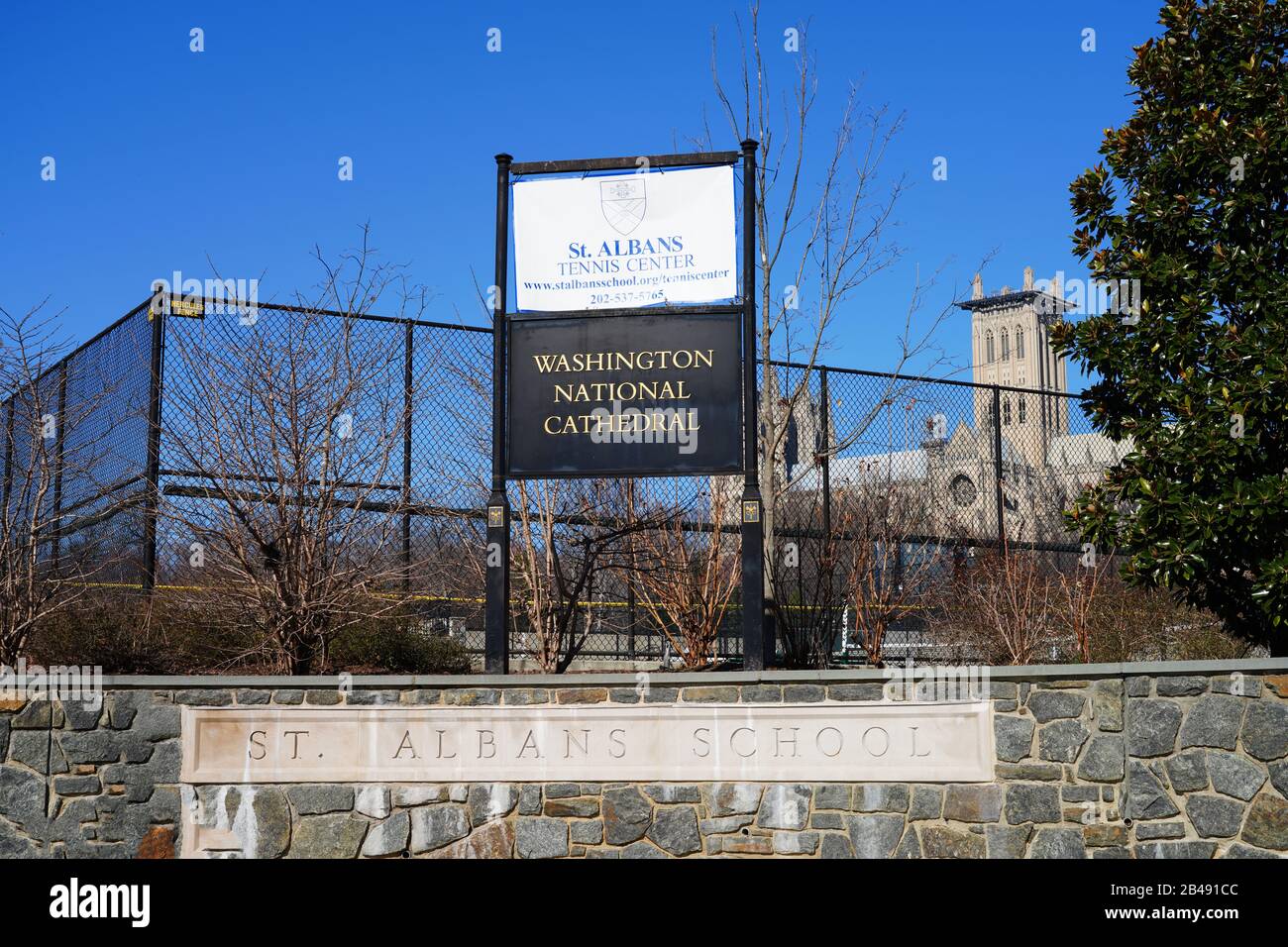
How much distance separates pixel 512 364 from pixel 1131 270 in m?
4.75

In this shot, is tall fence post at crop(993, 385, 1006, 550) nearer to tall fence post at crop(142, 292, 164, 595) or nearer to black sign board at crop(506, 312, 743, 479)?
black sign board at crop(506, 312, 743, 479)

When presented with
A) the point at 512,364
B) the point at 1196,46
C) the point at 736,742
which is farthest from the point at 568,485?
the point at 1196,46

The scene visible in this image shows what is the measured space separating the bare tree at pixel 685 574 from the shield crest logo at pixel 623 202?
291cm

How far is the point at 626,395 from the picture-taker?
403 inches

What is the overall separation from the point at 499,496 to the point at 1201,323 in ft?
17.5

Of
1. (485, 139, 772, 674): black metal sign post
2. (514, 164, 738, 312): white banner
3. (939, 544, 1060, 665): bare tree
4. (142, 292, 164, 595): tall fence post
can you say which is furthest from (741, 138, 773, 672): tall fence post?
(142, 292, 164, 595): tall fence post

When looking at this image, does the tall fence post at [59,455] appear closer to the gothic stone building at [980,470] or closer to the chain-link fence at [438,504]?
the chain-link fence at [438,504]

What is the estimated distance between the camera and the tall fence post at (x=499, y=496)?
10008mm

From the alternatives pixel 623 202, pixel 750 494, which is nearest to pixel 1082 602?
pixel 750 494

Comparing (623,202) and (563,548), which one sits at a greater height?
(623,202)

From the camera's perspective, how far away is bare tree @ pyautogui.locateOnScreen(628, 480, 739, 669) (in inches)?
480

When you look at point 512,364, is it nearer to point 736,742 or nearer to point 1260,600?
point 736,742

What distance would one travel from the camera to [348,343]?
1159cm

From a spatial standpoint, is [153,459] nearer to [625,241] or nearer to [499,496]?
[499,496]
